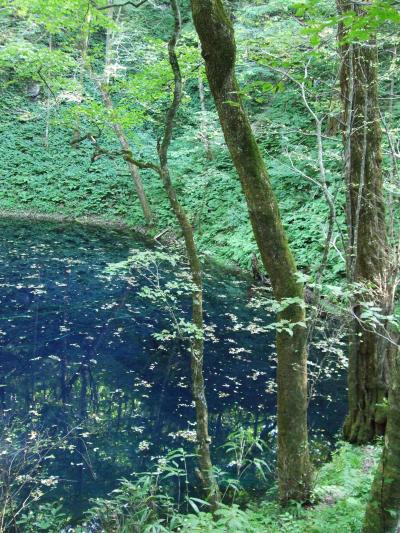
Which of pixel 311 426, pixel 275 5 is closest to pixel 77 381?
pixel 311 426

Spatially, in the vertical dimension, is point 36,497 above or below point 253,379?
below

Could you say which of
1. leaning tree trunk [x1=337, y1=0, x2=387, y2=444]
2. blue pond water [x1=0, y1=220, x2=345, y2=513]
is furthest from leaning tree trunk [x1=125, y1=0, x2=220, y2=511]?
leaning tree trunk [x1=337, y1=0, x2=387, y2=444]

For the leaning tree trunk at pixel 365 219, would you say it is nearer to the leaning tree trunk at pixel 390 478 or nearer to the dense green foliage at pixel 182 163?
the leaning tree trunk at pixel 390 478

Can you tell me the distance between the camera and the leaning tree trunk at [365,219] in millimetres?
4430

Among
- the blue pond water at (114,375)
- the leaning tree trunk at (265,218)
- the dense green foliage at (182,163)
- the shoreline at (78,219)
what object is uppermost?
the dense green foliage at (182,163)

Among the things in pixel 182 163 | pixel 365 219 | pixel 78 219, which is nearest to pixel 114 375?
pixel 365 219

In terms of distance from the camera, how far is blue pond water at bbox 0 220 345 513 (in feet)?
16.2

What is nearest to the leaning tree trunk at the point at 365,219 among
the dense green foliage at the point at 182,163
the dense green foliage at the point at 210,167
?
the dense green foliage at the point at 210,167

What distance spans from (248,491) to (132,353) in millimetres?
3376

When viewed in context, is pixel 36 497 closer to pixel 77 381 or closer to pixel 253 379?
pixel 77 381

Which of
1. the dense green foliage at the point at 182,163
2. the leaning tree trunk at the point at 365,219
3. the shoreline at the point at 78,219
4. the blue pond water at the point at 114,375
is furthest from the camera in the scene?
the shoreline at the point at 78,219

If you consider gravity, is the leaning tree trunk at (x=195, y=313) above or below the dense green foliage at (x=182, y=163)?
below

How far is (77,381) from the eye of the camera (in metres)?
6.24

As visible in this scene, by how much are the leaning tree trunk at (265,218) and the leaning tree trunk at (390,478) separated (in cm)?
73
